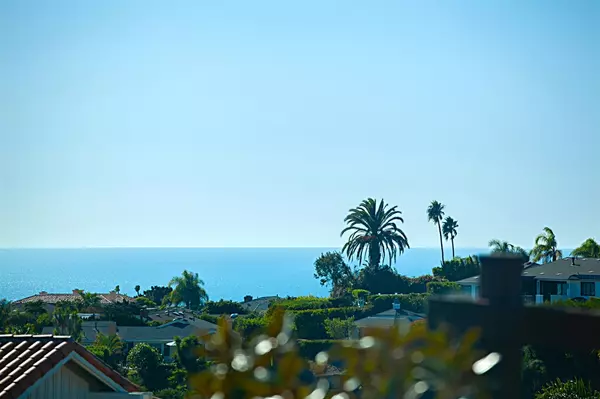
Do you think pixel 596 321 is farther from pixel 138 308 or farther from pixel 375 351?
pixel 138 308

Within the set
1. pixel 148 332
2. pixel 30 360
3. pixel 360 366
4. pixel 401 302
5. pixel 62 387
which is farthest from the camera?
pixel 401 302

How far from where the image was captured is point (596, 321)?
2.04 m

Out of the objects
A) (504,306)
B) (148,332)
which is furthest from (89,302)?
(504,306)


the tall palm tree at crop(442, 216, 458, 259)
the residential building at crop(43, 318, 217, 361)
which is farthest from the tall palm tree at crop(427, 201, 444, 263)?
the residential building at crop(43, 318, 217, 361)

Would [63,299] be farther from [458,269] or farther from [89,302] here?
[458,269]

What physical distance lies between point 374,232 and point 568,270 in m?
27.1

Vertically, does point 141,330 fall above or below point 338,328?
below

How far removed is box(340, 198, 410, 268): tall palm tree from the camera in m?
70.3

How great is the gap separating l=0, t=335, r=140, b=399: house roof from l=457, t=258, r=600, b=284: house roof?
37.2 meters

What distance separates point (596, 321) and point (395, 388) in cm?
62

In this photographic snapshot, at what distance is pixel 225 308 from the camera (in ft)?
217

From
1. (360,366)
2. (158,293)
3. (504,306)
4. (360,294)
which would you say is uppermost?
(504,306)

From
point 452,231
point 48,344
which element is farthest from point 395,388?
point 452,231

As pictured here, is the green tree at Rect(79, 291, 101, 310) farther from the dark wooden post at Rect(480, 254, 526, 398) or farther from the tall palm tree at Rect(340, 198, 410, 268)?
the dark wooden post at Rect(480, 254, 526, 398)
